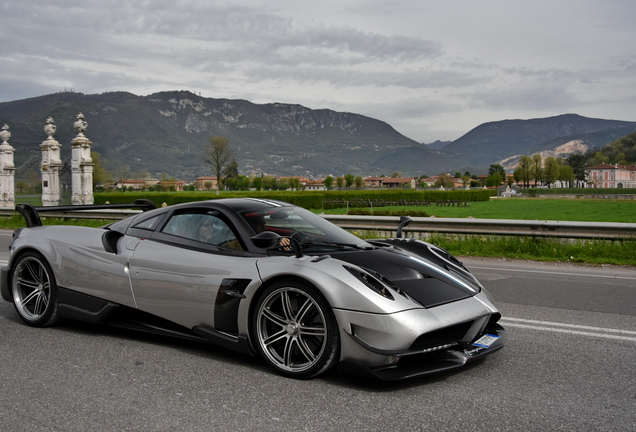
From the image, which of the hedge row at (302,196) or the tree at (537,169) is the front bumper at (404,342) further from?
the tree at (537,169)

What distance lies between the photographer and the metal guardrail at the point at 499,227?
1186 cm

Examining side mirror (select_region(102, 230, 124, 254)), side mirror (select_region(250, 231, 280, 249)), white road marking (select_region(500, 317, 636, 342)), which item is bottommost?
→ white road marking (select_region(500, 317, 636, 342))

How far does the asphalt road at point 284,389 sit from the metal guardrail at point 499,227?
22.9 feet

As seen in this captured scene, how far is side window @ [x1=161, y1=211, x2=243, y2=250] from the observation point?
15.2ft

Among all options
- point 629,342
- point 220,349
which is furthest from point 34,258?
point 629,342

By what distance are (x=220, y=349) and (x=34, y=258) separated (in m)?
2.23

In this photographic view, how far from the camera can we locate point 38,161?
3581 cm

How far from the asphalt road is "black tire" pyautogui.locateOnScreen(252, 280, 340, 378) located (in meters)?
0.13

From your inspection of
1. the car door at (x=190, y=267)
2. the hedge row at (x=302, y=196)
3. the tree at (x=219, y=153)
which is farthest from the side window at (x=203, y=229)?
the tree at (x=219, y=153)

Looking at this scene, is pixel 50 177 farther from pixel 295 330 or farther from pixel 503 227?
pixel 295 330

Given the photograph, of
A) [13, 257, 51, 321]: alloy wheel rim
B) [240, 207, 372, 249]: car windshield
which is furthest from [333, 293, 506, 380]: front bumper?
[13, 257, 51, 321]: alloy wheel rim

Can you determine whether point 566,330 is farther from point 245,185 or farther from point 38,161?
point 245,185

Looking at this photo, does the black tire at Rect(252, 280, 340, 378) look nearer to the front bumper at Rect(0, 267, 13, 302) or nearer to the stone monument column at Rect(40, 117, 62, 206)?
the front bumper at Rect(0, 267, 13, 302)

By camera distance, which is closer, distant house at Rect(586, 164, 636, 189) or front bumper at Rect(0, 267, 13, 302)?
front bumper at Rect(0, 267, 13, 302)
